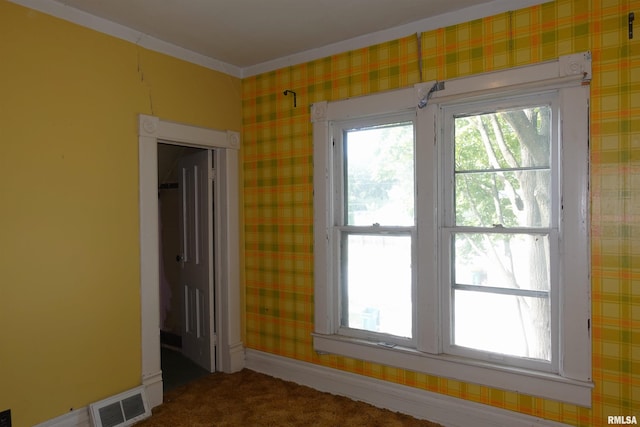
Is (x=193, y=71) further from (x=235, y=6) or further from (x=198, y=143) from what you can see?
(x=235, y=6)

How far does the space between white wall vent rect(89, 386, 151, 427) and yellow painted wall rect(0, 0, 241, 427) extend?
0.07 m

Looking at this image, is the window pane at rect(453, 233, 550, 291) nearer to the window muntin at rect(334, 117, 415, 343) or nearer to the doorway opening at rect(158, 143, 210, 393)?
the window muntin at rect(334, 117, 415, 343)

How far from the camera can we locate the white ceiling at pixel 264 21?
2494 millimetres

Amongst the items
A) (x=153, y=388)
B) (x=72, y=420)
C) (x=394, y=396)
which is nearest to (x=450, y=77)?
(x=394, y=396)

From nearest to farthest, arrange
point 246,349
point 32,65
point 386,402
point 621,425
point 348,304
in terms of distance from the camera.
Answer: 1. point 621,425
2. point 32,65
3. point 386,402
4. point 348,304
5. point 246,349

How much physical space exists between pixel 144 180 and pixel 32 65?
0.92m

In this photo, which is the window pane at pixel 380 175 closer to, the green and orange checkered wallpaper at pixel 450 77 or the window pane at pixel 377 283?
the window pane at pixel 377 283

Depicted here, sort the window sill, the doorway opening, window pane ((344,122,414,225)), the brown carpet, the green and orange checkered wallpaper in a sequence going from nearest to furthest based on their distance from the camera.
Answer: the green and orange checkered wallpaper < the window sill < the brown carpet < window pane ((344,122,414,225)) < the doorway opening

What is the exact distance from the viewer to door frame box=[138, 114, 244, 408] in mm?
2926

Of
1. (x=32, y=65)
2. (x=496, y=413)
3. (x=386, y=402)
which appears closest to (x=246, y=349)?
(x=386, y=402)

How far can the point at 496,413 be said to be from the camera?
2.50 meters

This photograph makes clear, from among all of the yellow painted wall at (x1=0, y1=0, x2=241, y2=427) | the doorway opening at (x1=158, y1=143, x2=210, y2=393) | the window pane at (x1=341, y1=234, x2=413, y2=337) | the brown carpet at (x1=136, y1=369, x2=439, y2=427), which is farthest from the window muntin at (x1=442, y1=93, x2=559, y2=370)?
the doorway opening at (x1=158, y1=143, x2=210, y2=393)

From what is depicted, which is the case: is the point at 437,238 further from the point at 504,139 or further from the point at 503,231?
the point at 504,139

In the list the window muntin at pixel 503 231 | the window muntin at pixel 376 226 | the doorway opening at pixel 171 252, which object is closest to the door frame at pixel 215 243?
the doorway opening at pixel 171 252
